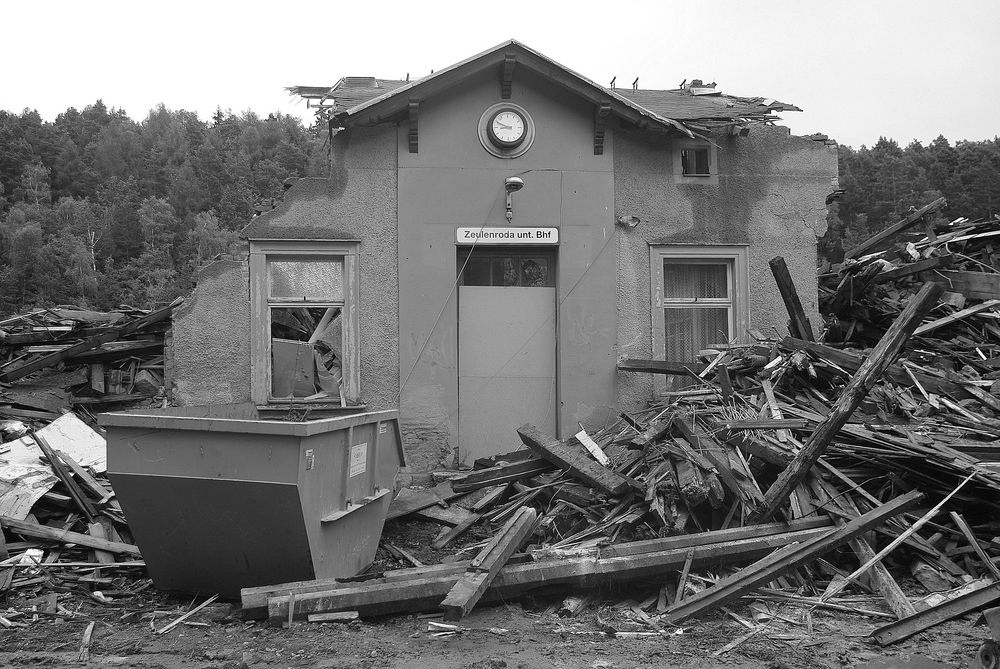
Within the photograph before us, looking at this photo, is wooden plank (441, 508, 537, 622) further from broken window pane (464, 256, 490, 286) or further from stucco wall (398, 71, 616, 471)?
broken window pane (464, 256, 490, 286)

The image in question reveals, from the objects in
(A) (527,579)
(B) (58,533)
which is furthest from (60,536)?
(A) (527,579)

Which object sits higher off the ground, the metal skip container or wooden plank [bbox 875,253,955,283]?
wooden plank [bbox 875,253,955,283]

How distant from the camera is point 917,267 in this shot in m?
11.3

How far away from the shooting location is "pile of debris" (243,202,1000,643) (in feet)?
19.5

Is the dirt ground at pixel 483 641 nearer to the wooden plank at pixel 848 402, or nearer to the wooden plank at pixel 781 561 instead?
the wooden plank at pixel 781 561

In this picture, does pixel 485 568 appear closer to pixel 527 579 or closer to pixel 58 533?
pixel 527 579

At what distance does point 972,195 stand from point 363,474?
156 ft

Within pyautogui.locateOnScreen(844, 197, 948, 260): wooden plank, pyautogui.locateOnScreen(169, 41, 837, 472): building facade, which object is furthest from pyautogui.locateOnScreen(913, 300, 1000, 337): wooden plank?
pyautogui.locateOnScreen(844, 197, 948, 260): wooden plank

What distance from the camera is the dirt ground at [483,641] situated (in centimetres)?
512

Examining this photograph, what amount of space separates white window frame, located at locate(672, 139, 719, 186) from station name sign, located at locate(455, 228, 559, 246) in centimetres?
186

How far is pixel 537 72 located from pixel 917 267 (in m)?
5.78

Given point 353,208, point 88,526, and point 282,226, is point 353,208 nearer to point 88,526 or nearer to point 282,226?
point 282,226

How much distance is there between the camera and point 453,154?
35.2 ft

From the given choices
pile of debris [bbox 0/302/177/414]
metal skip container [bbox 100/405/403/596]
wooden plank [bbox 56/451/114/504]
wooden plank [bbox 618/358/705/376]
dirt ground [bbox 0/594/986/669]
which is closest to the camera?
dirt ground [bbox 0/594/986/669]
